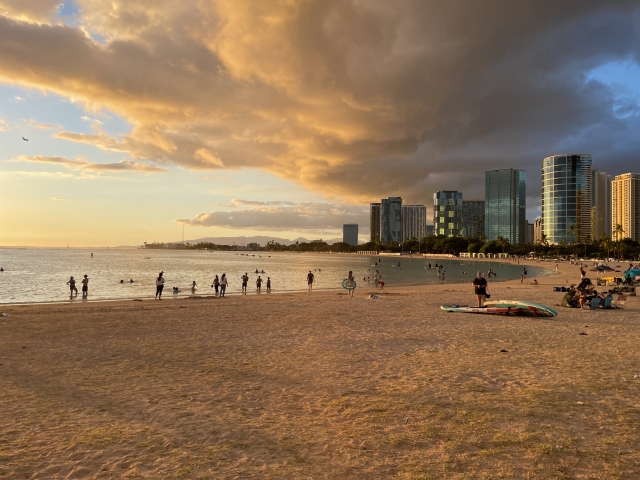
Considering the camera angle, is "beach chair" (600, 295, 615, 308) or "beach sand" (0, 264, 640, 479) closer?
"beach sand" (0, 264, 640, 479)

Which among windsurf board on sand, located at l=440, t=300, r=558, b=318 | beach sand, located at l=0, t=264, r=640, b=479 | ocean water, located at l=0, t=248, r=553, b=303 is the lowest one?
ocean water, located at l=0, t=248, r=553, b=303

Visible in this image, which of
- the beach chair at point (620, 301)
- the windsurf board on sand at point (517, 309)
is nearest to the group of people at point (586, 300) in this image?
the beach chair at point (620, 301)

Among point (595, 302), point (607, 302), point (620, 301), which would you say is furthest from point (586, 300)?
point (620, 301)

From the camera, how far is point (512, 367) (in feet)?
32.2

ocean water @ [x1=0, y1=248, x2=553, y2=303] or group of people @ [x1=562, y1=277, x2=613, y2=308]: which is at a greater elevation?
group of people @ [x1=562, y1=277, x2=613, y2=308]

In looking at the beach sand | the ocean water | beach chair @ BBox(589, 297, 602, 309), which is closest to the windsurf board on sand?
the beach sand

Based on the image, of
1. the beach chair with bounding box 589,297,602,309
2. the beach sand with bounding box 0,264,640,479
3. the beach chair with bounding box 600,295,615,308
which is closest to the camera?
the beach sand with bounding box 0,264,640,479

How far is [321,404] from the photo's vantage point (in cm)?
744

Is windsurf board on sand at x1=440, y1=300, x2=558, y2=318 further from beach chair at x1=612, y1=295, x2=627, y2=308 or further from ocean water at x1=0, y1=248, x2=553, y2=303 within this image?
ocean water at x1=0, y1=248, x2=553, y2=303

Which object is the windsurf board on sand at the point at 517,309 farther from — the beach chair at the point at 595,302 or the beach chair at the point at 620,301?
the beach chair at the point at 620,301

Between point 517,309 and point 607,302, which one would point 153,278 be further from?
point 607,302

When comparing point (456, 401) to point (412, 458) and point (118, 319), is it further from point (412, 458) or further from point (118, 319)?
point (118, 319)

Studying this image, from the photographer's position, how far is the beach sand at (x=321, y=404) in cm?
525

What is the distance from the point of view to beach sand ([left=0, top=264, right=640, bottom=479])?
17.2 feet
